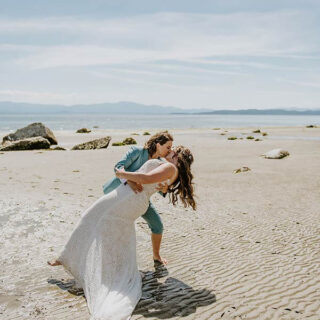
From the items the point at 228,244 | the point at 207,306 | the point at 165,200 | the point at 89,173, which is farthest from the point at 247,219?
the point at 89,173

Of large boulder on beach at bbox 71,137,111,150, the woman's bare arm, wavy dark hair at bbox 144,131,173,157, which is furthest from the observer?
large boulder on beach at bbox 71,137,111,150

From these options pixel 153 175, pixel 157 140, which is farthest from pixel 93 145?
pixel 153 175

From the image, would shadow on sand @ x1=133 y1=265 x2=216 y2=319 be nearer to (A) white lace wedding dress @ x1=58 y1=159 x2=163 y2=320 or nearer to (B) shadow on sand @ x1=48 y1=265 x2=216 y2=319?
(B) shadow on sand @ x1=48 y1=265 x2=216 y2=319

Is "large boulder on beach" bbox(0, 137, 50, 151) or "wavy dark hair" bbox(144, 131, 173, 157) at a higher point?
"wavy dark hair" bbox(144, 131, 173, 157)

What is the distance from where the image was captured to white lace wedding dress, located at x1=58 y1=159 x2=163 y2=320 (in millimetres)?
4781

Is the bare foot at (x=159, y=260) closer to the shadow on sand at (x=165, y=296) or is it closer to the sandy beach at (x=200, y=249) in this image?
the sandy beach at (x=200, y=249)

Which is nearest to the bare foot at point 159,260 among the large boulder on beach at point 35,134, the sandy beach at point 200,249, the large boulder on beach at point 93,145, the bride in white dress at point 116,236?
the sandy beach at point 200,249

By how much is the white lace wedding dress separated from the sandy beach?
291mm

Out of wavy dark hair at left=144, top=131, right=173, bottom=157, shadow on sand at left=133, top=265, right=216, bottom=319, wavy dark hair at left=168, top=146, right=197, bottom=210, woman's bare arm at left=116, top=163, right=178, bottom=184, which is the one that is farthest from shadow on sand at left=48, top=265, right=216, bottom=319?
wavy dark hair at left=144, top=131, right=173, bottom=157

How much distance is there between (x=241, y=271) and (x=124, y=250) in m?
2.07

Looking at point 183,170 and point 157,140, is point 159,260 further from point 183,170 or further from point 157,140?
point 157,140

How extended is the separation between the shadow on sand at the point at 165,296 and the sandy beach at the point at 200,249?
13mm

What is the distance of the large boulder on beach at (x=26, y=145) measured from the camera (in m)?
23.8

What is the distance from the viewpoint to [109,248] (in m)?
4.98
